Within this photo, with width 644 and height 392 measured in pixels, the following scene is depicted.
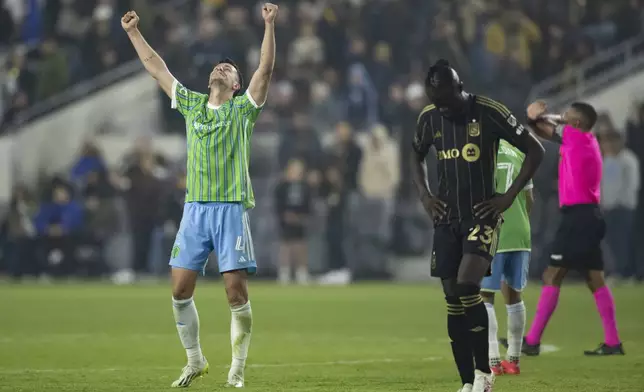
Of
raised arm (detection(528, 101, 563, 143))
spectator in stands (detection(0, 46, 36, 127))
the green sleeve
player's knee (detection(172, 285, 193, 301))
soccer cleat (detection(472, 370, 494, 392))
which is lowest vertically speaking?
soccer cleat (detection(472, 370, 494, 392))

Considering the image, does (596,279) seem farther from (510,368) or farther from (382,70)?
(382,70)

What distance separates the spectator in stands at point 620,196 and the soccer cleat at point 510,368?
1321 cm

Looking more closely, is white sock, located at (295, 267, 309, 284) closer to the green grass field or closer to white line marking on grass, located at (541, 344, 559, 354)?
the green grass field

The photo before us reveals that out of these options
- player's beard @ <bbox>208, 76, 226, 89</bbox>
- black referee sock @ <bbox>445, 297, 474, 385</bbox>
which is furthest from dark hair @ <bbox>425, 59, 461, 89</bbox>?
player's beard @ <bbox>208, 76, 226, 89</bbox>

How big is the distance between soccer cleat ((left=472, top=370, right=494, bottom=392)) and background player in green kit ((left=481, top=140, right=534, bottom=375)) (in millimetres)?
2148

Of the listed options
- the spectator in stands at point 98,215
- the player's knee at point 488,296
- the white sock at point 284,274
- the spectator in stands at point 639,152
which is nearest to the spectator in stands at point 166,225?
the spectator in stands at point 98,215

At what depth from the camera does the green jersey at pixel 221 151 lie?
9.16m

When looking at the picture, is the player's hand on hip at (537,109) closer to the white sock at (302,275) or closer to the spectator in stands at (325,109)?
the white sock at (302,275)

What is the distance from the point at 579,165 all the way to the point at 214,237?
4432 mm

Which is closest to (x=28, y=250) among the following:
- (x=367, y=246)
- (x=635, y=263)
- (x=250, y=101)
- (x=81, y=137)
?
(x=81, y=137)

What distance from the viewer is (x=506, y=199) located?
839 cm

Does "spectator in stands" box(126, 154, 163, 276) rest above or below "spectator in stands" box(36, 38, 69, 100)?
below

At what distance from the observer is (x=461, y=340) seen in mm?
8359

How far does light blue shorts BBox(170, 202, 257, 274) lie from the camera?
9039mm
